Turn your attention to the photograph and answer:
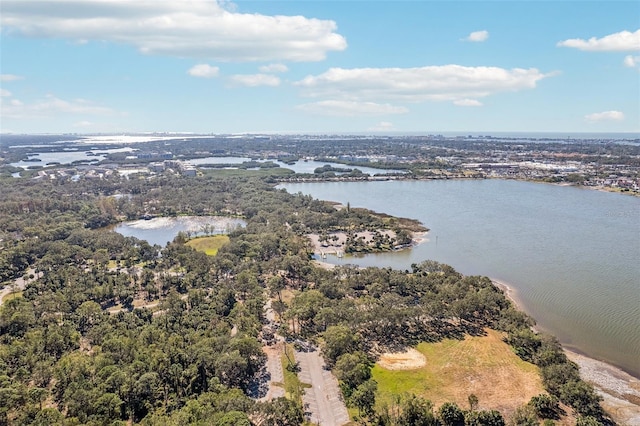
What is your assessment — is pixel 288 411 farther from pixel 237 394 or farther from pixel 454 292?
pixel 454 292

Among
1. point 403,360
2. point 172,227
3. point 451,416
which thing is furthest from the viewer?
point 172,227

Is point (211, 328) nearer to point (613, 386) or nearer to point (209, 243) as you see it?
point (613, 386)

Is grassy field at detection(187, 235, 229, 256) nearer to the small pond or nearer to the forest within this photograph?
the forest

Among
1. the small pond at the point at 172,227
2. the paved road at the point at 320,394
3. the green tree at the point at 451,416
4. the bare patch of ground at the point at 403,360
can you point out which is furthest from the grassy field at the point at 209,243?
the green tree at the point at 451,416

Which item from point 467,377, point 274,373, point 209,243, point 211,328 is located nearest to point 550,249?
point 467,377

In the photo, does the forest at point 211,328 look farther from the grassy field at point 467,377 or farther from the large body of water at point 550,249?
the large body of water at point 550,249

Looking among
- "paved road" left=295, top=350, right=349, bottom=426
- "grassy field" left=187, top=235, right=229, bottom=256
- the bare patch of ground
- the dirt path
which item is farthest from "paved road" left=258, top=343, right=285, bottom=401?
the dirt path
